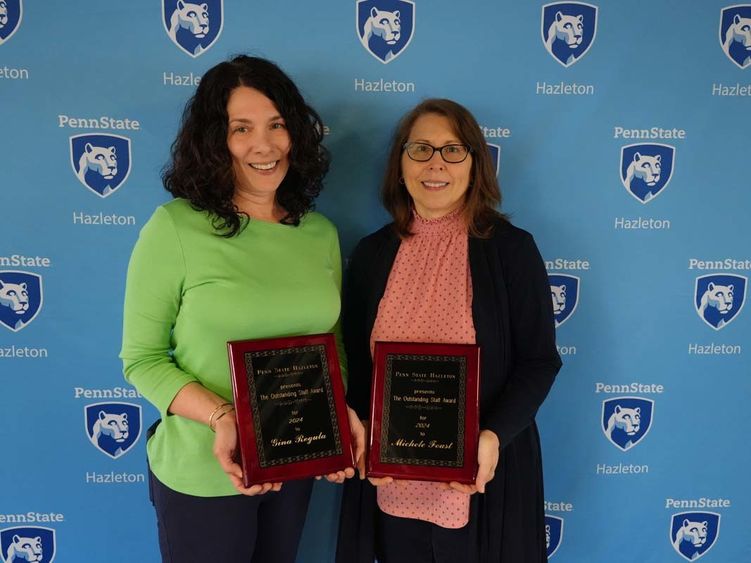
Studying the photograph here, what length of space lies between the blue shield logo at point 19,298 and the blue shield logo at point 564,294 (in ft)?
5.63

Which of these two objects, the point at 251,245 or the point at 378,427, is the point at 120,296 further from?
the point at 378,427

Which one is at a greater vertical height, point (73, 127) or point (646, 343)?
point (73, 127)

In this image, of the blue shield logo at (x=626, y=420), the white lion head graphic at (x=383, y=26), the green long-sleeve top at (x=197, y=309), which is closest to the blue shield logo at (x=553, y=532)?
the blue shield logo at (x=626, y=420)

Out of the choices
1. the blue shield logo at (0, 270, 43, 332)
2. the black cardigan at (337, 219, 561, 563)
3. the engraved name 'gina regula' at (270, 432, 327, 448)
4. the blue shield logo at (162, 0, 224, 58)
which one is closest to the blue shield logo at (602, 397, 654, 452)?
the black cardigan at (337, 219, 561, 563)

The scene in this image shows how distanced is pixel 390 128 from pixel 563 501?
1479 mm

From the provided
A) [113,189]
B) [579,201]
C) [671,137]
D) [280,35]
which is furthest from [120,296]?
[671,137]

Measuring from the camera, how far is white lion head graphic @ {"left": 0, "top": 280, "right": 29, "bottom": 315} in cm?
174

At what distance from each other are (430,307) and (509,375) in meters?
0.29

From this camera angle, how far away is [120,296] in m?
1.77

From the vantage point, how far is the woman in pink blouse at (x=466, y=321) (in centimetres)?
143

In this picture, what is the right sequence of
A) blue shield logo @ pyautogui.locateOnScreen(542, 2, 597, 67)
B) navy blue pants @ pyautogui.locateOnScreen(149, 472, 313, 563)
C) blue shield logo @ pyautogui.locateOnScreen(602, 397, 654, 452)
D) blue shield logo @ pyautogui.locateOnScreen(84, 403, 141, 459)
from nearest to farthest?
navy blue pants @ pyautogui.locateOnScreen(149, 472, 313, 563)
blue shield logo @ pyautogui.locateOnScreen(542, 2, 597, 67)
blue shield logo @ pyautogui.locateOnScreen(84, 403, 141, 459)
blue shield logo @ pyautogui.locateOnScreen(602, 397, 654, 452)

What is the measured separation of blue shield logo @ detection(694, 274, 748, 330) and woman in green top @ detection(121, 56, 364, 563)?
1.33 meters

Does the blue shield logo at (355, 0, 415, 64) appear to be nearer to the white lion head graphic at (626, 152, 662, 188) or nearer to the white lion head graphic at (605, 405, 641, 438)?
the white lion head graphic at (626, 152, 662, 188)

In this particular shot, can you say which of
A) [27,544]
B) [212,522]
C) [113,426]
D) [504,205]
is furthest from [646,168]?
[27,544]
